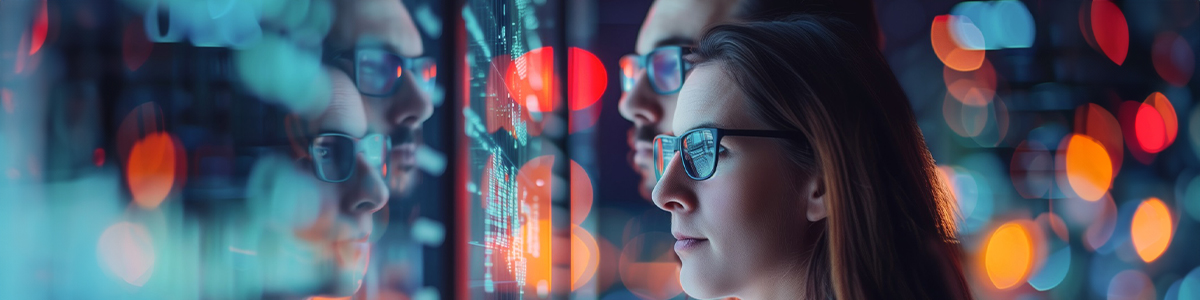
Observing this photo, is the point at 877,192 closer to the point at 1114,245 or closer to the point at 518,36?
the point at 518,36

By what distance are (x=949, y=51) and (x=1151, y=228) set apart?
816mm

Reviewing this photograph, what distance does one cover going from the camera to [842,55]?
0.62 metres

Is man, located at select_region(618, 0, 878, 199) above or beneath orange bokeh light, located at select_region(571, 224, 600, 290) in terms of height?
above

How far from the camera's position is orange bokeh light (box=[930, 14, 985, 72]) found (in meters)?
1.63

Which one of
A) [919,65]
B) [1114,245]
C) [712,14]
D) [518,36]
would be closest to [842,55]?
[518,36]

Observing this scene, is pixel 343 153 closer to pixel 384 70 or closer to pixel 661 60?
pixel 384 70

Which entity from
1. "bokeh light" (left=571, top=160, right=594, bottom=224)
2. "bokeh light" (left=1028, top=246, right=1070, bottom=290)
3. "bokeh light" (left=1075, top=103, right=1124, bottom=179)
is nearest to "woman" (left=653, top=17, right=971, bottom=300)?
"bokeh light" (left=571, top=160, right=594, bottom=224)

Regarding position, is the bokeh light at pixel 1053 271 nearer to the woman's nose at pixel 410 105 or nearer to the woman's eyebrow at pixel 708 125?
the woman's eyebrow at pixel 708 125

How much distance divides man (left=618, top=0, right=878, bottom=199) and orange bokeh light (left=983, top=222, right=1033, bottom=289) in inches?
25.7

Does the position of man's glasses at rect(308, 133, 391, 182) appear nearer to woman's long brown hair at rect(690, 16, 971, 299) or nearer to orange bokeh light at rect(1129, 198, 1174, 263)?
woman's long brown hair at rect(690, 16, 971, 299)

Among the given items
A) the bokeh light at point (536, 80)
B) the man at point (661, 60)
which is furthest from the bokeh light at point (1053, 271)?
the bokeh light at point (536, 80)

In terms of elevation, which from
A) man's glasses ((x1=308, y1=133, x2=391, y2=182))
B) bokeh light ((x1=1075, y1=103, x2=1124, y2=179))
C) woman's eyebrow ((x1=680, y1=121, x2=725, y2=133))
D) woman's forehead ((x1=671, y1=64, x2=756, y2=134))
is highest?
bokeh light ((x1=1075, y1=103, x2=1124, y2=179))

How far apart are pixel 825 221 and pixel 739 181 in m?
0.09

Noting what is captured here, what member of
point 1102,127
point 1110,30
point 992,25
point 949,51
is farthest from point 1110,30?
point 949,51
